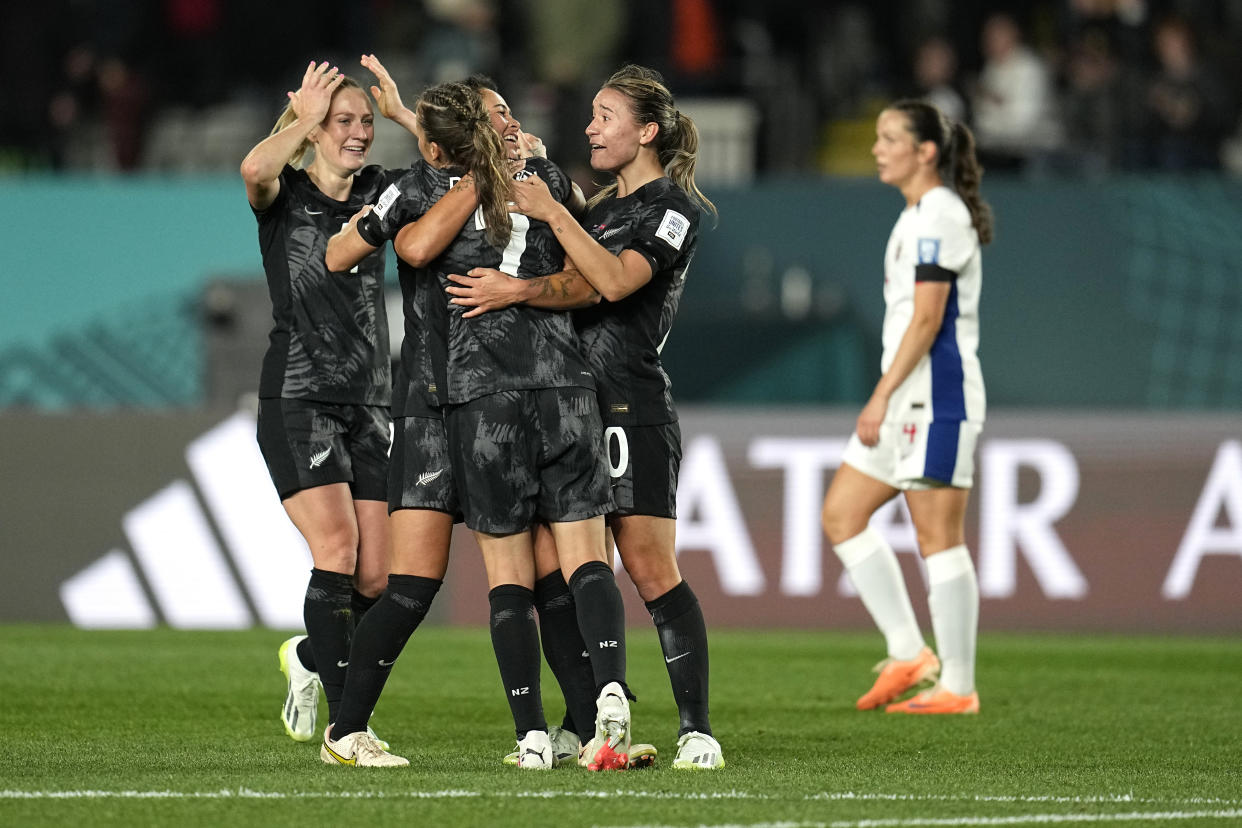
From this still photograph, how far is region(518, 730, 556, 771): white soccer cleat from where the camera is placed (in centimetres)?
530

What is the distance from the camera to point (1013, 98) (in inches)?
550

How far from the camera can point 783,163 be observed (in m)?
14.0

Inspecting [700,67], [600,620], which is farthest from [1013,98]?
[600,620]

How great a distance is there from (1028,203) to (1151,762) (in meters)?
7.86

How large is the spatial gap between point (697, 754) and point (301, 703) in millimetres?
1502

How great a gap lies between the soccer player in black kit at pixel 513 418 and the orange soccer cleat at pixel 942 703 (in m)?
2.30

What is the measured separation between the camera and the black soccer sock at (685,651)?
5.46m

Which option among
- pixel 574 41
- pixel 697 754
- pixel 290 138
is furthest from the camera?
pixel 574 41

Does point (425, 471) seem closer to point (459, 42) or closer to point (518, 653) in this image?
point (518, 653)

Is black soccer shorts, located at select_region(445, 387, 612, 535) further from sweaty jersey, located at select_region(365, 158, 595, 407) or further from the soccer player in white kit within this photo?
the soccer player in white kit

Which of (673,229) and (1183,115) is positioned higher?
(1183,115)

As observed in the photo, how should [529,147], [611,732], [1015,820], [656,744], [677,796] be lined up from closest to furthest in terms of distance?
[1015,820] → [677,796] → [611,732] → [529,147] → [656,744]

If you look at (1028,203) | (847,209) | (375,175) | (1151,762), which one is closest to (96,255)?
(847,209)

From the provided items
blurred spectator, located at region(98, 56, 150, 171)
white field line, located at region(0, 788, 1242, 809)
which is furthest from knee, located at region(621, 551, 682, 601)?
blurred spectator, located at region(98, 56, 150, 171)
